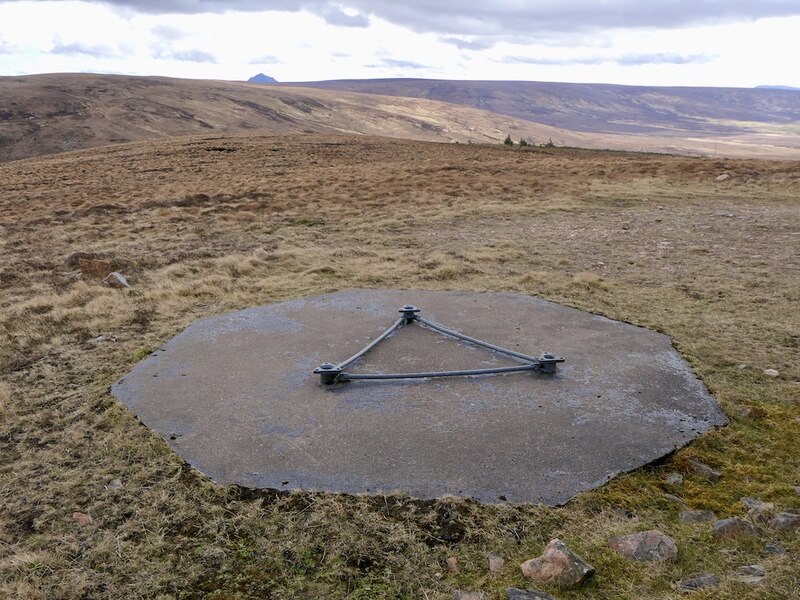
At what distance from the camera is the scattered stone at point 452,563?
2.36m

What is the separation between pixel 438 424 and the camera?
10.9 feet

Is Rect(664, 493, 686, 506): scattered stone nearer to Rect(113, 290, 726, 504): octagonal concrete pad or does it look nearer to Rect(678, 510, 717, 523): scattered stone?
Rect(678, 510, 717, 523): scattered stone

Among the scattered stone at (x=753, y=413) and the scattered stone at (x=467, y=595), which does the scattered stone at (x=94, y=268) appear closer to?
the scattered stone at (x=467, y=595)

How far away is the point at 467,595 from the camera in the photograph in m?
2.22

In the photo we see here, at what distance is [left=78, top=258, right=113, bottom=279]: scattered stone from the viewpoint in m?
6.71

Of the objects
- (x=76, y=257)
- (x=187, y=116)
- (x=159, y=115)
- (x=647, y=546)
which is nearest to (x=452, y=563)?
(x=647, y=546)

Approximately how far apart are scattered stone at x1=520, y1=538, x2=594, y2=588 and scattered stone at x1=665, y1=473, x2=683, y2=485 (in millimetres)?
805

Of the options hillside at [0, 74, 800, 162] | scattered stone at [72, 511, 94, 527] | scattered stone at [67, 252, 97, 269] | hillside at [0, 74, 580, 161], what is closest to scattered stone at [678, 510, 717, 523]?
scattered stone at [72, 511, 94, 527]

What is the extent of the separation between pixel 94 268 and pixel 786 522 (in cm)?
654

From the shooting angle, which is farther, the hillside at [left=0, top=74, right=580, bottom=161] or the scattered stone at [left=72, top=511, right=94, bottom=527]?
the hillside at [left=0, top=74, right=580, bottom=161]

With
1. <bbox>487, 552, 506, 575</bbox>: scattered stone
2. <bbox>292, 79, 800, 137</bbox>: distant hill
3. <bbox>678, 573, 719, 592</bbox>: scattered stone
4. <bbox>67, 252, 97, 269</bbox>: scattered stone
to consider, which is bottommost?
<bbox>67, 252, 97, 269</bbox>: scattered stone

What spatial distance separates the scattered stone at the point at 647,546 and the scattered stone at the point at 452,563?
0.60 m

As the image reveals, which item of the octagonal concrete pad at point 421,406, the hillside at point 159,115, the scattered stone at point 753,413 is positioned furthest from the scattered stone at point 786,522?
the hillside at point 159,115

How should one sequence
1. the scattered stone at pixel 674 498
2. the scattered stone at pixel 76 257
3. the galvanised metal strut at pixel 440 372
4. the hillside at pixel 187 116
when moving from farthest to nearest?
the hillside at pixel 187 116 < the scattered stone at pixel 76 257 < the galvanised metal strut at pixel 440 372 < the scattered stone at pixel 674 498
